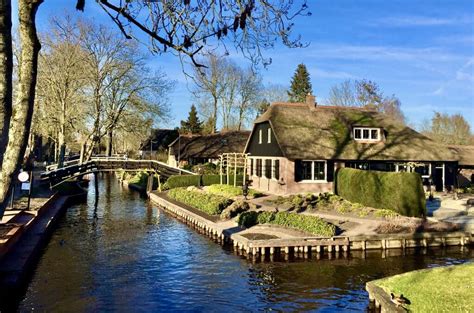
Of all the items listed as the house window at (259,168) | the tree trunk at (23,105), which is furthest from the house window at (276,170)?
the tree trunk at (23,105)

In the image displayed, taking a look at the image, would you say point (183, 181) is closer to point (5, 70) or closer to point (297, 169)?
point (297, 169)

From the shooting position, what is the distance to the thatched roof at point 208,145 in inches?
2105

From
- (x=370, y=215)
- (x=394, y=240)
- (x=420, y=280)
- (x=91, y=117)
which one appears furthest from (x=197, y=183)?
(x=420, y=280)

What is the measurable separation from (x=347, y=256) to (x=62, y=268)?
Result: 1134 cm

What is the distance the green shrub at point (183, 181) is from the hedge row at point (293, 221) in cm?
1744

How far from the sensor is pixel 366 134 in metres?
33.0

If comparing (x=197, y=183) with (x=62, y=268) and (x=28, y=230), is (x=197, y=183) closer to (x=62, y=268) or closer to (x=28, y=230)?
(x=28, y=230)

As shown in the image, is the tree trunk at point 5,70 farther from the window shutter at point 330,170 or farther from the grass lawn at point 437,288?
the window shutter at point 330,170

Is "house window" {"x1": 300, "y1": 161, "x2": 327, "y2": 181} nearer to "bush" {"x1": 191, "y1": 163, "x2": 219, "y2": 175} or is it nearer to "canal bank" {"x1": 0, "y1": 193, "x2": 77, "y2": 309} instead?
"bush" {"x1": 191, "y1": 163, "x2": 219, "y2": 175}

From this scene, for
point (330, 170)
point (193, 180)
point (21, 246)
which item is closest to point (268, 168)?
point (330, 170)

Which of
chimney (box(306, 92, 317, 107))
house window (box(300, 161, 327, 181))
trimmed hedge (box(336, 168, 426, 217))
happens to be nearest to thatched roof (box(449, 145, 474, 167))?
chimney (box(306, 92, 317, 107))

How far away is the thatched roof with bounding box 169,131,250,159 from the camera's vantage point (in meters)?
53.5

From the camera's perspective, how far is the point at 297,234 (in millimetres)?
19203

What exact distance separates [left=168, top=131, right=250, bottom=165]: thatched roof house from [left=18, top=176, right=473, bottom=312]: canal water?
31.0m
